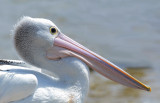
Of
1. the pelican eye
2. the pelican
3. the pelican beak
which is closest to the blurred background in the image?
the pelican beak

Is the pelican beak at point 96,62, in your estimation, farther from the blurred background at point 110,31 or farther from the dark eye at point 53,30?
the blurred background at point 110,31

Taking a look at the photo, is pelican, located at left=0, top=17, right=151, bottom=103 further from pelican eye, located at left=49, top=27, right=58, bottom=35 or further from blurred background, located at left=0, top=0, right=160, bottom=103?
blurred background, located at left=0, top=0, right=160, bottom=103

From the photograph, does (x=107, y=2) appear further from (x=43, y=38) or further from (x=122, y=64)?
(x=43, y=38)

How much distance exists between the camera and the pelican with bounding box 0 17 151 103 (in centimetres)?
459

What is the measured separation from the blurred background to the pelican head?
11.2ft

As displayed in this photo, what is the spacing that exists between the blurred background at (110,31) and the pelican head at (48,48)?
3410 mm

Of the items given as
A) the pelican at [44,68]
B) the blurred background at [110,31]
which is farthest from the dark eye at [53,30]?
the blurred background at [110,31]

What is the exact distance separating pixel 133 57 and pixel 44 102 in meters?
6.45

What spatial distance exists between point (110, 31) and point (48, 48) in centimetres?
778

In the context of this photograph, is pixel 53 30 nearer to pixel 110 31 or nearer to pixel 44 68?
pixel 44 68

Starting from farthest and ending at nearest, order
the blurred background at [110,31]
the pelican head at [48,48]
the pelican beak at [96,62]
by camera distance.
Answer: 1. the blurred background at [110,31]
2. the pelican beak at [96,62]
3. the pelican head at [48,48]

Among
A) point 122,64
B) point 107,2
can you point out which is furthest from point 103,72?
point 107,2

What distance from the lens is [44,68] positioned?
483cm

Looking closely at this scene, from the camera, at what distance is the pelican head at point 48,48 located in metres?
4.74
